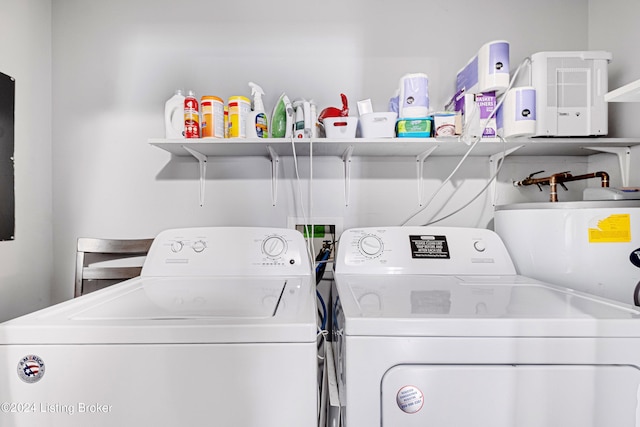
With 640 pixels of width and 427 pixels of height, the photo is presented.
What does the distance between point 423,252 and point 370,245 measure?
21 centimetres

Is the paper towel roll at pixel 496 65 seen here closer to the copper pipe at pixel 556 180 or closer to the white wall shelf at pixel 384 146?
the white wall shelf at pixel 384 146

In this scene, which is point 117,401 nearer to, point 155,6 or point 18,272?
point 18,272


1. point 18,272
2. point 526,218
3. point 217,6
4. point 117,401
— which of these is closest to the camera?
point 117,401

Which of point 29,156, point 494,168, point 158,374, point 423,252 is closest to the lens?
point 158,374

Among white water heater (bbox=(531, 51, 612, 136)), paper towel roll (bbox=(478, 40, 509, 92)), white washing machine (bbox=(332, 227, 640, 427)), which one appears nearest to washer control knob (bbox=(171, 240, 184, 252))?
white washing machine (bbox=(332, 227, 640, 427))

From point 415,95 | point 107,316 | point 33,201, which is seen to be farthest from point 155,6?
point 107,316

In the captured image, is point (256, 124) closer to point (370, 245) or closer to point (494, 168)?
point (370, 245)

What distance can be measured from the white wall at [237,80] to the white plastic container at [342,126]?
29 centimetres

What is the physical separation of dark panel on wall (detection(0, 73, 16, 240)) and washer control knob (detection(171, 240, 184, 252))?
747 mm

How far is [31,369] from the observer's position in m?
0.68

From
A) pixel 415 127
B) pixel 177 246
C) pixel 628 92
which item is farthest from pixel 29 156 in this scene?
pixel 628 92

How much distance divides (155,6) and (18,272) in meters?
1.43

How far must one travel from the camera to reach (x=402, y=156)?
1682 millimetres

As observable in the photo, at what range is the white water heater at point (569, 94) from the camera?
4.51ft
